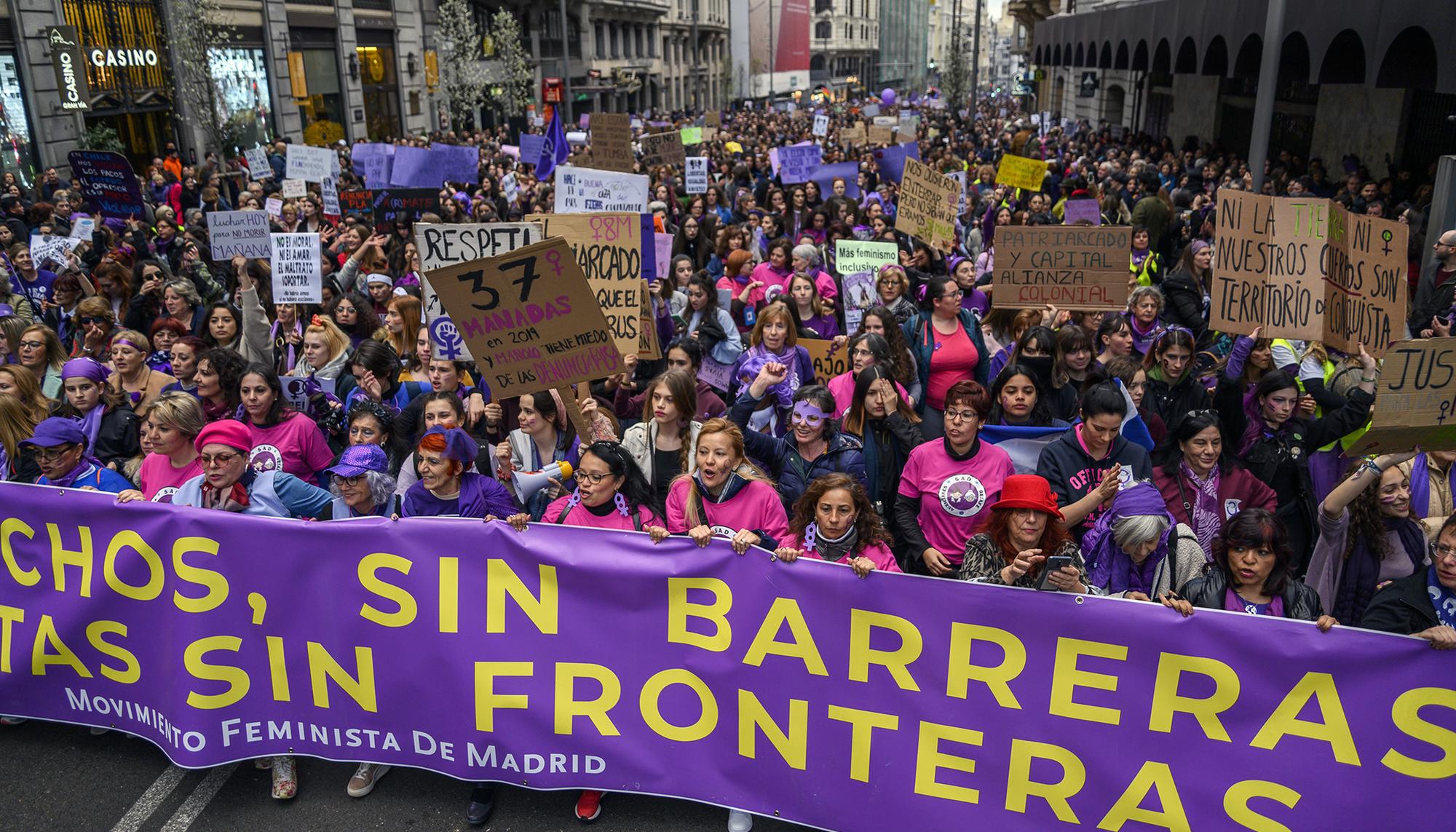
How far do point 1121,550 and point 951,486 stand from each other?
2.52 ft

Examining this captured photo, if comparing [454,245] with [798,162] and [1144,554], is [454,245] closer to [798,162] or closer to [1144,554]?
[1144,554]

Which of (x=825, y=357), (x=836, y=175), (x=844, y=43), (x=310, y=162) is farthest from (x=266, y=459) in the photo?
(x=844, y=43)

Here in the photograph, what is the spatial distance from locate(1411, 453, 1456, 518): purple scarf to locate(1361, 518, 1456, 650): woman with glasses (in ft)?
3.09

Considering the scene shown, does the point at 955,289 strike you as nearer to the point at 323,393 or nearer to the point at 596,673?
the point at 596,673

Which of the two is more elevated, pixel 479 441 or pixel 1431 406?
pixel 1431 406

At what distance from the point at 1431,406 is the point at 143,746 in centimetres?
536

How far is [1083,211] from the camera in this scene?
11.3 meters

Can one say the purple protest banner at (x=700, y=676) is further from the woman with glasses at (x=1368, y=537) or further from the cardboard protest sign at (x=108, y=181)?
the cardboard protest sign at (x=108, y=181)

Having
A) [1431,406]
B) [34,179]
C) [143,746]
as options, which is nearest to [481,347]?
[143,746]

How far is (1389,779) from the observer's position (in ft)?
10.7

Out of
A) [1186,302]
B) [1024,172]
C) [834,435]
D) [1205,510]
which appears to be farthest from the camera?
[1024,172]

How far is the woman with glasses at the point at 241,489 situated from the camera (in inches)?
168

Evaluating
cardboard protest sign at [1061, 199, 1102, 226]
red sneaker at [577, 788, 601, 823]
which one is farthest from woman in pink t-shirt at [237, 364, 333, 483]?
cardboard protest sign at [1061, 199, 1102, 226]

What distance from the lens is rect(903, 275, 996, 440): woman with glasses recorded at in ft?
20.6
